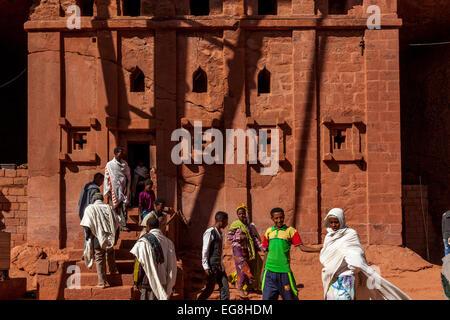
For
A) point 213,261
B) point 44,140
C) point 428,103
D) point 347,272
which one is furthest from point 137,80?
point 428,103

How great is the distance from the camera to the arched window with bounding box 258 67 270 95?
13789 mm

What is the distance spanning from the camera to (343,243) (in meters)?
6.73

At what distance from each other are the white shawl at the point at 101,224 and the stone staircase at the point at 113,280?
0.67m

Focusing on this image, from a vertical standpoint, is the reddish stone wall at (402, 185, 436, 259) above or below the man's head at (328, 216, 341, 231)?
below

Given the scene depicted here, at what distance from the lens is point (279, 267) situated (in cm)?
727

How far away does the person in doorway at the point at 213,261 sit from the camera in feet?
28.6

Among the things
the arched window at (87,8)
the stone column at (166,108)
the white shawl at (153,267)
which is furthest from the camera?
the arched window at (87,8)

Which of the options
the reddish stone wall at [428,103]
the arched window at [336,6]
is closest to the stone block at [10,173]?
the arched window at [336,6]

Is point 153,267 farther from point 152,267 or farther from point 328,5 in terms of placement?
point 328,5

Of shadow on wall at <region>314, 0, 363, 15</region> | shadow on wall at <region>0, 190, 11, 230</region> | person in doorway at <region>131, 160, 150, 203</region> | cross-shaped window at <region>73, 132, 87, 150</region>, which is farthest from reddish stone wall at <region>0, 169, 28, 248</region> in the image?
shadow on wall at <region>314, 0, 363, 15</region>

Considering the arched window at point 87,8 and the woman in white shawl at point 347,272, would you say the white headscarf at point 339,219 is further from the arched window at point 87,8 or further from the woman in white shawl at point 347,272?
the arched window at point 87,8

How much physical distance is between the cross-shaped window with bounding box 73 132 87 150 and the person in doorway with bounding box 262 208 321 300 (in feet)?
24.2

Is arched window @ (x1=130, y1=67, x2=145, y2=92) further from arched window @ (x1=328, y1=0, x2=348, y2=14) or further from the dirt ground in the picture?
arched window @ (x1=328, y1=0, x2=348, y2=14)
